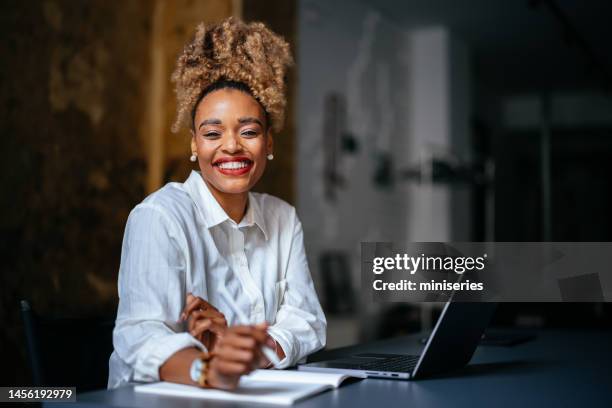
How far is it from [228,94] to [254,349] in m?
0.76

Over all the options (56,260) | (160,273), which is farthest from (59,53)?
(160,273)

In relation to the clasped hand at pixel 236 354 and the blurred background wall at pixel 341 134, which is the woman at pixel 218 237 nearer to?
the clasped hand at pixel 236 354

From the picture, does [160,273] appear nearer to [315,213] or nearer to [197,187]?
[197,187]

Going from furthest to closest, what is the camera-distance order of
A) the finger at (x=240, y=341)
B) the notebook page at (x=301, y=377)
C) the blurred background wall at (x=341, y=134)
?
the blurred background wall at (x=341, y=134) < the notebook page at (x=301, y=377) < the finger at (x=240, y=341)

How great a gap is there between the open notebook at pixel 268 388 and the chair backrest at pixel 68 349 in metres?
0.41

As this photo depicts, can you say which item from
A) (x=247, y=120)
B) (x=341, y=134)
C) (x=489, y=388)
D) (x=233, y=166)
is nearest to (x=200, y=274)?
(x=233, y=166)

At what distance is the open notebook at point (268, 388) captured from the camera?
1212 mm

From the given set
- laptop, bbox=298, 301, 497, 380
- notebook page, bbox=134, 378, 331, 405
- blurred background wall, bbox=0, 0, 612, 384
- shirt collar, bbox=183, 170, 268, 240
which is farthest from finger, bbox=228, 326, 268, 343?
blurred background wall, bbox=0, 0, 612, 384

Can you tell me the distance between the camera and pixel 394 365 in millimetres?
1574

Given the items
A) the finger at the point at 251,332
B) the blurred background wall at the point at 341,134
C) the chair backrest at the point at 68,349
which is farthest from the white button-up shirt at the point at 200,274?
the blurred background wall at the point at 341,134

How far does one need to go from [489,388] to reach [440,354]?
0.13 meters

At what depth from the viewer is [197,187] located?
5.90ft

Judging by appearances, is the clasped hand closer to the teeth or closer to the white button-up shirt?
the white button-up shirt

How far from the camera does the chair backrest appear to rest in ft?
5.28
